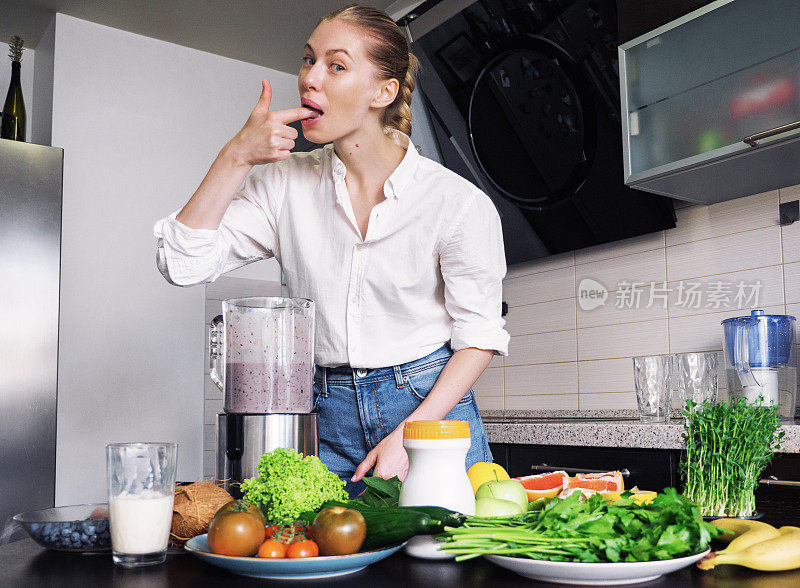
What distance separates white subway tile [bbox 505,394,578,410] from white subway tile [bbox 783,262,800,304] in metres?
0.73

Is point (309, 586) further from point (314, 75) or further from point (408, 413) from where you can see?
point (314, 75)

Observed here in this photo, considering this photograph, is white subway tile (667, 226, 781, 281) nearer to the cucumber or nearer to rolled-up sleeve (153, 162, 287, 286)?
rolled-up sleeve (153, 162, 287, 286)

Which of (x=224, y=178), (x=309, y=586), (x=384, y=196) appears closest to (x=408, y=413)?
(x=384, y=196)

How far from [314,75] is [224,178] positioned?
0.25 metres

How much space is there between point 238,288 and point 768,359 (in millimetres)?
2304

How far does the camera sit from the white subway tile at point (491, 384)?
2783mm

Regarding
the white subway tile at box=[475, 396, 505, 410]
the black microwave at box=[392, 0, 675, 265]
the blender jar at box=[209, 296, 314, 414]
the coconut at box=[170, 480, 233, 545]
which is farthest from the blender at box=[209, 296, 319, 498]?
the white subway tile at box=[475, 396, 505, 410]

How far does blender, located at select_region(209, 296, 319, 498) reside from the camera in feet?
2.84

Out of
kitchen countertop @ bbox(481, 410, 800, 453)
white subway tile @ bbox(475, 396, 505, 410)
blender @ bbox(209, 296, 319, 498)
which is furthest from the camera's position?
white subway tile @ bbox(475, 396, 505, 410)

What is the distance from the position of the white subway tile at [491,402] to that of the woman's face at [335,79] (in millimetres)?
1697

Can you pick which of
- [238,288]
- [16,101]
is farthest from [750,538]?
[16,101]

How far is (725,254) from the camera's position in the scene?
7.04 ft

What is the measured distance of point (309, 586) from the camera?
0.57 meters

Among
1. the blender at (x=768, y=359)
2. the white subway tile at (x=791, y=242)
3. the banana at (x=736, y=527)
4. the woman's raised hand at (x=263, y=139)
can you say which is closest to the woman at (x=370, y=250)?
the woman's raised hand at (x=263, y=139)
